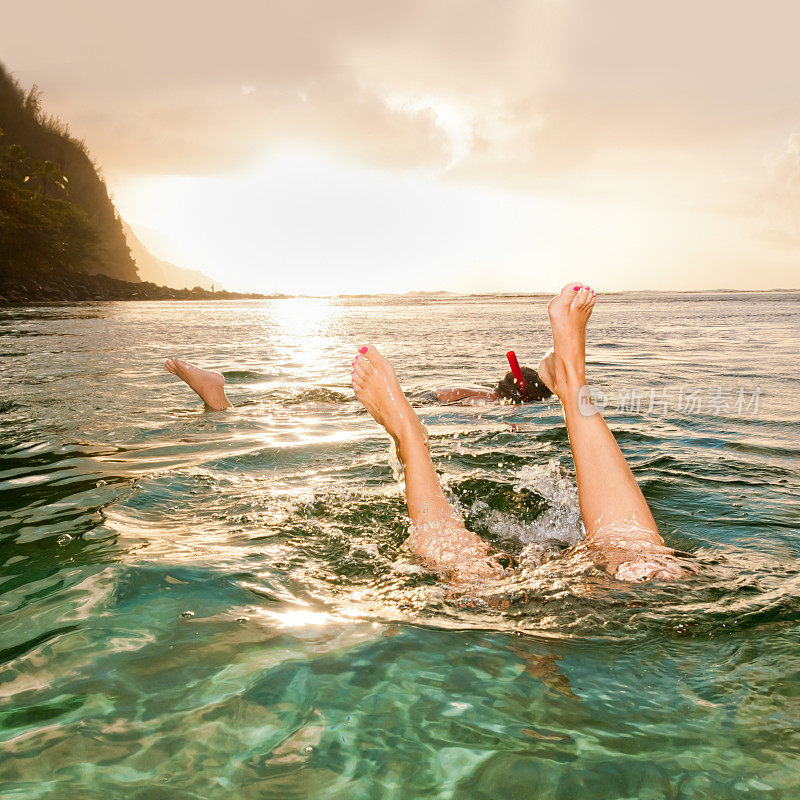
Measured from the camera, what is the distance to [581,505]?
2.41m

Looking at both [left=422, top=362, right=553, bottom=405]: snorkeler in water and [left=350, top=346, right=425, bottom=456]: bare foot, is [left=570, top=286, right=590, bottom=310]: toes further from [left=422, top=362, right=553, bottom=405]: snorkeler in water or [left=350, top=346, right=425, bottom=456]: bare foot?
[left=422, top=362, right=553, bottom=405]: snorkeler in water

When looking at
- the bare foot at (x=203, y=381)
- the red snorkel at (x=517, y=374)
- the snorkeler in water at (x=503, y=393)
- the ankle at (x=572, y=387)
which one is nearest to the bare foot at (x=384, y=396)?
the ankle at (x=572, y=387)

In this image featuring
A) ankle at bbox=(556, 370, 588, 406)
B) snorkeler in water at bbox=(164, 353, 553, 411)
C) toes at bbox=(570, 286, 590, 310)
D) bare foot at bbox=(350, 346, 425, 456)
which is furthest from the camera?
snorkeler in water at bbox=(164, 353, 553, 411)

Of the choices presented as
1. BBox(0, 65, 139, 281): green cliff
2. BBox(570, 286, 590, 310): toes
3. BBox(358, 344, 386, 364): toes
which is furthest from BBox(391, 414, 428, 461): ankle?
BBox(0, 65, 139, 281): green cliff

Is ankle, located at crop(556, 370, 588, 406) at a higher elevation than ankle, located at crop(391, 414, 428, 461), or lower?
higher

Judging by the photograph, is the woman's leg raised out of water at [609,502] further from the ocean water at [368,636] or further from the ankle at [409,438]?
the ankle at [409,438]

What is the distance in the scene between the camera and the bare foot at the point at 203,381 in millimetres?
5270

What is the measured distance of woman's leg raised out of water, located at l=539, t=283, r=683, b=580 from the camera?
6.97 feet

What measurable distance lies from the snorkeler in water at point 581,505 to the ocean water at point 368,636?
3.7 inches

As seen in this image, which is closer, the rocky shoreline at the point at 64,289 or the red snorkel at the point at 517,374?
the red snorkel at the point at 517,374

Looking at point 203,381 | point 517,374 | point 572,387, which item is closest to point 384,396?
point 572,387

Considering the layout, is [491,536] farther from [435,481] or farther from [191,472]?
[191,472]

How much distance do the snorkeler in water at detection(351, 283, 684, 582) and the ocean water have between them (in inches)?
3.7

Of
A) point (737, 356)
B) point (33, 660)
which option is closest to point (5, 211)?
point (737, 356)
